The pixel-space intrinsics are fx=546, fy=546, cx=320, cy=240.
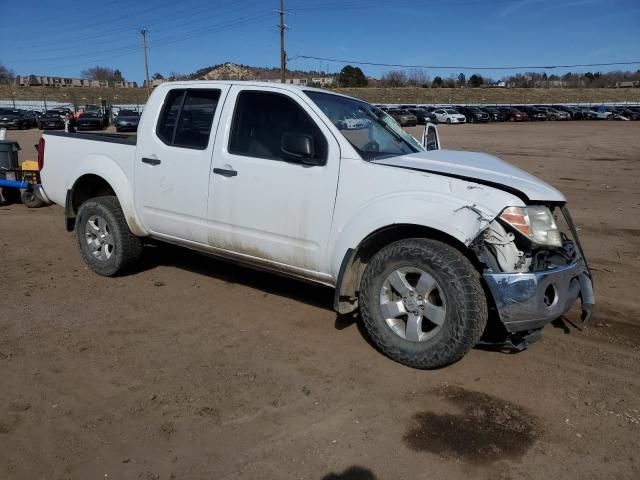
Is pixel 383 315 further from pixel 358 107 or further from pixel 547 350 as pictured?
pixel 358 107

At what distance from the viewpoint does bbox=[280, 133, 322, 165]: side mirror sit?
390 cm

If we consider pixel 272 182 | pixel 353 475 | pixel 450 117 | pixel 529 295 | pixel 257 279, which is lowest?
pixel 353 475

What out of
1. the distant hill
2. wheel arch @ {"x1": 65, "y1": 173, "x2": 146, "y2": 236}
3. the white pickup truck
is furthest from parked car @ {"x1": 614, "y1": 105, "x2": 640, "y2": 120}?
wheel arch @ {"x1": 65, "y1": 173, "x2": 146, "y2": 236}

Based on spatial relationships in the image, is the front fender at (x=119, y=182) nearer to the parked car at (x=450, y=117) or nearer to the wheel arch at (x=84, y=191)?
the wheel arch at (x=84, y=191)

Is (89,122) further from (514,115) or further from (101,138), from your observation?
(514,115)

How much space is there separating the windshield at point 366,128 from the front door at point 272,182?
18 cm

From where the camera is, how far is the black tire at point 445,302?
346 cm

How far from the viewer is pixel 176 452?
2.87m

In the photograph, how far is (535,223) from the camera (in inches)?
138

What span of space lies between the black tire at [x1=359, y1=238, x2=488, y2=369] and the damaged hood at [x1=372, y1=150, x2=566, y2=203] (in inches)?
19.4

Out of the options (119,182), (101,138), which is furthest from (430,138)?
(101,138)

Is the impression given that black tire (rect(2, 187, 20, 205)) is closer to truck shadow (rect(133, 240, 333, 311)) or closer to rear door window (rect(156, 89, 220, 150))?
truck shadow (rect(133, 240, 333, 311))

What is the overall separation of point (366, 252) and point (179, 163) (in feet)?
6.16

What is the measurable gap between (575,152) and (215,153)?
2054 cm
